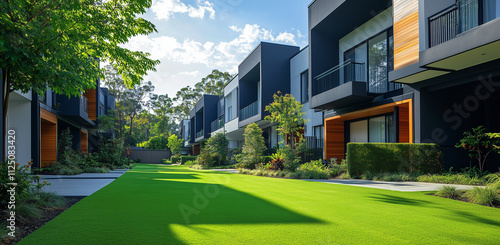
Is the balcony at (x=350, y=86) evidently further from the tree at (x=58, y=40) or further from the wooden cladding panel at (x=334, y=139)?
the tree at (x=58, y=40)

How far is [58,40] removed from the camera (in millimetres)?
4898

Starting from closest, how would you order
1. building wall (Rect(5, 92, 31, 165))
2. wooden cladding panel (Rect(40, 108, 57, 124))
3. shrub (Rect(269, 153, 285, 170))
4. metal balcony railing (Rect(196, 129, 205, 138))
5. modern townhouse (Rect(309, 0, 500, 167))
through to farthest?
1. modern townhouse (Rect(309, 0, 500, 167))
2. building wall (Rect(5, 92, 31, 165))
3. wooden cladding panel (Rect(40, 108, 57, 124))
4. shrub (Rect(269, 153, 285, 170))
5. metal balcony railing (Rect(196, 129, 205, 138))

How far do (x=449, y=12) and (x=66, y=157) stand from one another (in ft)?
57.2

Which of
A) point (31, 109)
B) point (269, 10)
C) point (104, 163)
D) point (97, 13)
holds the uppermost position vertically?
point (269, 10)

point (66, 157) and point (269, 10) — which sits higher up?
point (269, 10)

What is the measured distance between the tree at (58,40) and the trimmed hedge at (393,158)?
8.38m

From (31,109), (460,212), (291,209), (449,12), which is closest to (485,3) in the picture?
(449,12)

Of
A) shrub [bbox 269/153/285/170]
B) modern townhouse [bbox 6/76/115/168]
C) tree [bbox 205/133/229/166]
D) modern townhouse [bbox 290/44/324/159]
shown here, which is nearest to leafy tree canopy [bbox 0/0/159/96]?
modern townhouse [bbox 6/76/115/168]

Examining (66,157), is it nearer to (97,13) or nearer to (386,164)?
(97,13)

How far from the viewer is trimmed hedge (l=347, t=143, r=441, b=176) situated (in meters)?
10.5

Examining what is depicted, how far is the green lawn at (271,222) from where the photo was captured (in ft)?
10.9

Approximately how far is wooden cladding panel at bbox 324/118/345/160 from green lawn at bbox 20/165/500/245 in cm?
1100

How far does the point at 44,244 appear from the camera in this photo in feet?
10.2
